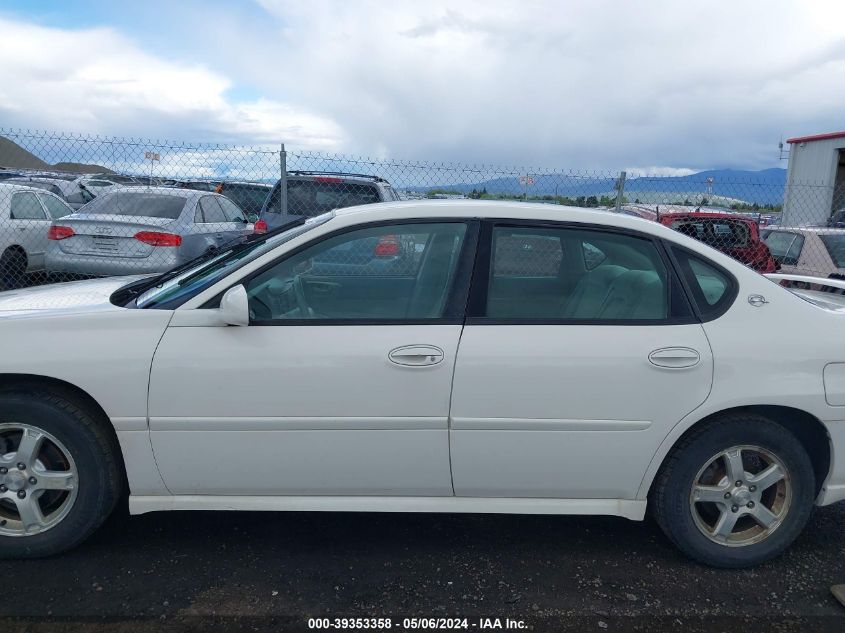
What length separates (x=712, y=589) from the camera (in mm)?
3148

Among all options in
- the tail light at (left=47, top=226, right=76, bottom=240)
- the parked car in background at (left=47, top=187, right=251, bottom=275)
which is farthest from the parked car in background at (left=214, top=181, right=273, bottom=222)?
the tail light at (left=47, top=226, right=76, bottom=240)

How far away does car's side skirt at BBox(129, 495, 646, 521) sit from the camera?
10.2 feet

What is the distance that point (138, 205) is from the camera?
8695mm

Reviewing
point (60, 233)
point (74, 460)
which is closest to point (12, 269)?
point (60, 233)

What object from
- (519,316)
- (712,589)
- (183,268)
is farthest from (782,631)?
(183,268)

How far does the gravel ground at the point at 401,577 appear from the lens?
9.40 feet

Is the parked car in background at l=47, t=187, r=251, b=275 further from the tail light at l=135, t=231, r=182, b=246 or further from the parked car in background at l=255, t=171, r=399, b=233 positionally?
the parked car in background at l=255, t=171, r=399, b=233

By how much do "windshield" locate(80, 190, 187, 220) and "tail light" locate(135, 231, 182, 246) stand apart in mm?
403

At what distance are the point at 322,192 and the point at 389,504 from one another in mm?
6072

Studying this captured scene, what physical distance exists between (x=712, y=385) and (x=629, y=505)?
66cm

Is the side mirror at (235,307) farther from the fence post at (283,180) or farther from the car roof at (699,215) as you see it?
the car roof at (699,215)

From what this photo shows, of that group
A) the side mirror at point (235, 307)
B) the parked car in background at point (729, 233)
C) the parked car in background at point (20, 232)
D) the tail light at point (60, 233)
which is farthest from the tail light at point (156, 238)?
the parked car in background at point (729, 233)

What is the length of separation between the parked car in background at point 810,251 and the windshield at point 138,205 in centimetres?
759

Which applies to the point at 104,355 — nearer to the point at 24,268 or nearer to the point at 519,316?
the point at 519,316
